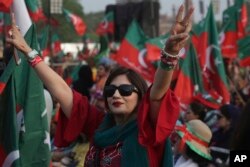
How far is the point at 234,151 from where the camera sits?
1.62 m

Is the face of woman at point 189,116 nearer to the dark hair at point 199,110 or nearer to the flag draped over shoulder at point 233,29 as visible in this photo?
the dark hair at point 199,110

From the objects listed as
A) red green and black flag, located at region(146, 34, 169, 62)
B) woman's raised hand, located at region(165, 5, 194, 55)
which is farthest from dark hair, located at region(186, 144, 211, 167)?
red green and black flag, located at region(146, 34, 169, 62)

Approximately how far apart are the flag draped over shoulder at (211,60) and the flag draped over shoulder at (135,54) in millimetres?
825

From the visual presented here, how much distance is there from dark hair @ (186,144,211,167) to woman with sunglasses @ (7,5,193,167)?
89 centimetres

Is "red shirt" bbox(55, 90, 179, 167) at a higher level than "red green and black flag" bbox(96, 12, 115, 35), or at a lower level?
higher

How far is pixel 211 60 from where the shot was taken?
26.9 ft

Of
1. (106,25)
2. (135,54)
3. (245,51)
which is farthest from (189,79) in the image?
Result: (106,25)

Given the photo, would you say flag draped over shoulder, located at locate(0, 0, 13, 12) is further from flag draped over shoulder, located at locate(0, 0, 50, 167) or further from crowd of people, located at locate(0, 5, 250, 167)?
crowd of people, located at locate(0, 5, 250, 167)

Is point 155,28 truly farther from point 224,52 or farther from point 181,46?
point 181,46

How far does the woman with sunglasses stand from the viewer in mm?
2598

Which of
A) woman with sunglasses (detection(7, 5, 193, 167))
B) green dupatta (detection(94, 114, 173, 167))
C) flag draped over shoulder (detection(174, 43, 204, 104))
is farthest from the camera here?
flag draped over shoulder (detection(174, 43, 204, 104))

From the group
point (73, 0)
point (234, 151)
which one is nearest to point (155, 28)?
point (234, 151)

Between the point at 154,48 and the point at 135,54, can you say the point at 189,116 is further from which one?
the point at 154,48

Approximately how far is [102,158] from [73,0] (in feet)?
233
